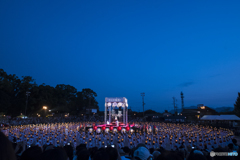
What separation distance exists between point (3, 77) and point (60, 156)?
3788 cm

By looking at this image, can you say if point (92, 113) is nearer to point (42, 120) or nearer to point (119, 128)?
point (42, 120)

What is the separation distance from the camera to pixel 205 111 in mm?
51625

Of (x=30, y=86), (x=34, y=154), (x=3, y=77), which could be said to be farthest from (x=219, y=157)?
(x=30, y=86)

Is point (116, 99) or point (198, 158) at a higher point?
point (116, 99)

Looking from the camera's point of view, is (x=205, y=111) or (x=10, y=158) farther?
(x=205, y=111)

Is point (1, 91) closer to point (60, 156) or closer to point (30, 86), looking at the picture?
point (30, 86)

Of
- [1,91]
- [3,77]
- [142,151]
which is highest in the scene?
[3,77]

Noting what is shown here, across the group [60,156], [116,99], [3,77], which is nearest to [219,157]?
Answer: [60,156]

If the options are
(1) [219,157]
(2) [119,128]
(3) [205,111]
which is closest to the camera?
(1) [219,157]

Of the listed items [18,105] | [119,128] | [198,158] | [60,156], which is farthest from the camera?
[18,105]

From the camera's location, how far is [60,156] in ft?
5.98

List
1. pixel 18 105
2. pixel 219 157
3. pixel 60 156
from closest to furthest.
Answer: pixel 60 156, pixel 219 157, pixel 18 105

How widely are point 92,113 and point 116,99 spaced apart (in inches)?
1134

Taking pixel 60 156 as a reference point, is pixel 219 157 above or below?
below
